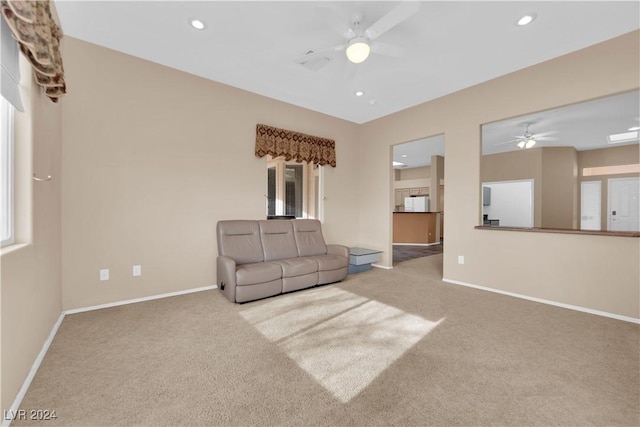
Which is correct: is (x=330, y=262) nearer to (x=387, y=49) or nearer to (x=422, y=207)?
(x=387, y=49)

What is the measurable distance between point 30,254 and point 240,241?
2043 mm


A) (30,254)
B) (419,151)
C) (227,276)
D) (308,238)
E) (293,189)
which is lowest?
(227,276)

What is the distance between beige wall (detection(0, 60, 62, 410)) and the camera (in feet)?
4.66

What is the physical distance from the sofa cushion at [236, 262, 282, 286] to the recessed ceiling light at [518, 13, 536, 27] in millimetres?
3525

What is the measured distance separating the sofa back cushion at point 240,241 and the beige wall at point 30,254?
5.14 feet

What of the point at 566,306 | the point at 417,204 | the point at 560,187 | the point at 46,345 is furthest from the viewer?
the point at 417,204

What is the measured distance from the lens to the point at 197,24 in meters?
2.57

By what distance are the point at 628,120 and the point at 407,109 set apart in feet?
13.9

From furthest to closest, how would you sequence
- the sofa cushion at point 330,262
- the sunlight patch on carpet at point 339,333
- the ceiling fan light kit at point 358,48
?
the sofa cushion at point 330,262 → the ceiling fan light kit at point 358,48 → the sunlight patch on carpet at point 339,333

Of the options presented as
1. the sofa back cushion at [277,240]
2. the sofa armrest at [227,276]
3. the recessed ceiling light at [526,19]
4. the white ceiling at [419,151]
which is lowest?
the sofa armrest at [227,276]

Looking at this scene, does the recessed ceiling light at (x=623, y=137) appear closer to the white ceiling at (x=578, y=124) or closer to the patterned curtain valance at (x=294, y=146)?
the white ceiling at (x=578, y=124)

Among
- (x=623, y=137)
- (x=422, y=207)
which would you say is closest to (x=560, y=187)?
(x=623, y=137)

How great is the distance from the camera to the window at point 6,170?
5.20 feet

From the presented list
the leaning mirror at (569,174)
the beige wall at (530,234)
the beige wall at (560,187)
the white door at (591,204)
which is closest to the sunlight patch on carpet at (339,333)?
the beige wall at (530,234)
